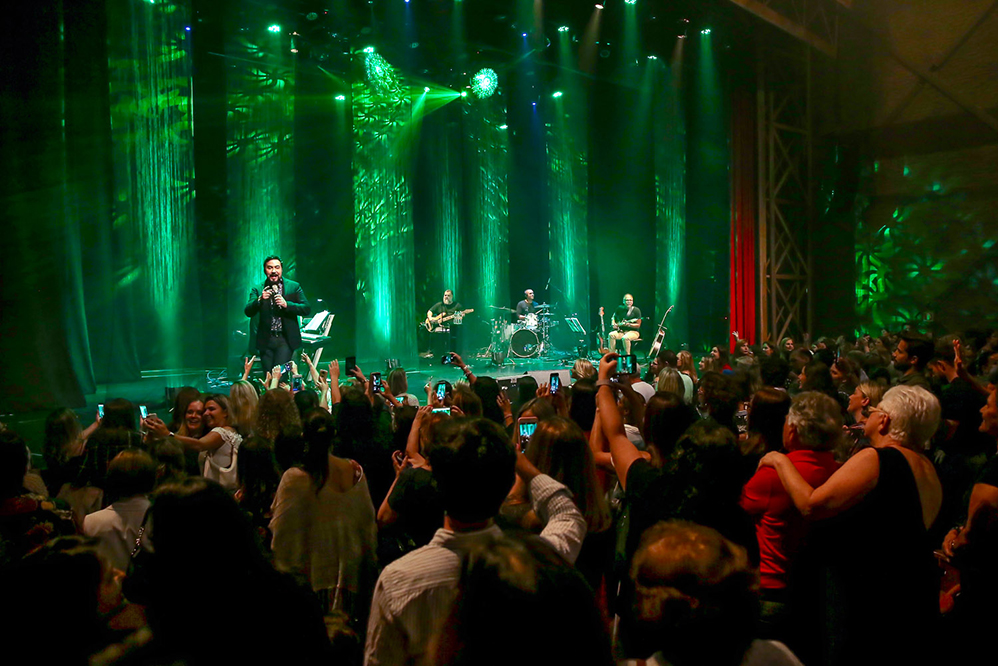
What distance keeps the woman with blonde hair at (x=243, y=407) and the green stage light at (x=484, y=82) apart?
36.4 feet

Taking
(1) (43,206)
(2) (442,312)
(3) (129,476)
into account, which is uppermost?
(1) (43,206)

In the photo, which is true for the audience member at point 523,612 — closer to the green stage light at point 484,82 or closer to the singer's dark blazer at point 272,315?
the singer's dark blazer at point 272,315

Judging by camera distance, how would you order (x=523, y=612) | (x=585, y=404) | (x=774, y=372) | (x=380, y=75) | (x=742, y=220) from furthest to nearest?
(x=742, y=220)
(x=380, y=75)
(x=774, y=372)
(x=585, y=404)
(x=523, y=612)

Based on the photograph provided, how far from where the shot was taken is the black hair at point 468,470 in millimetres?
1326

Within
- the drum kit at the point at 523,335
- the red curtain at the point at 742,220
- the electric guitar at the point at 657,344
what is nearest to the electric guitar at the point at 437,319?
the drum kit at the point at 523,335

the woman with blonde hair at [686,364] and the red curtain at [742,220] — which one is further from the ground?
the red curtain at [742,220]

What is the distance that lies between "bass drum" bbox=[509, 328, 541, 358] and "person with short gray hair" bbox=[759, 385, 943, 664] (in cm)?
1107

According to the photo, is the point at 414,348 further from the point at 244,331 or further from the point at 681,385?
the point at 681,385

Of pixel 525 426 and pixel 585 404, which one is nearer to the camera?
pixel 585 404

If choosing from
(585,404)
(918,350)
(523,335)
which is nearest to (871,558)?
(585,404)

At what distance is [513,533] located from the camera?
96 centimetres

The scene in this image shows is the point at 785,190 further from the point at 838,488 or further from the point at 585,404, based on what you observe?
the point at 838,488

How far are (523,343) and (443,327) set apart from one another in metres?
1.53

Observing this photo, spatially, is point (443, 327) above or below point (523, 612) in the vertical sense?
below
